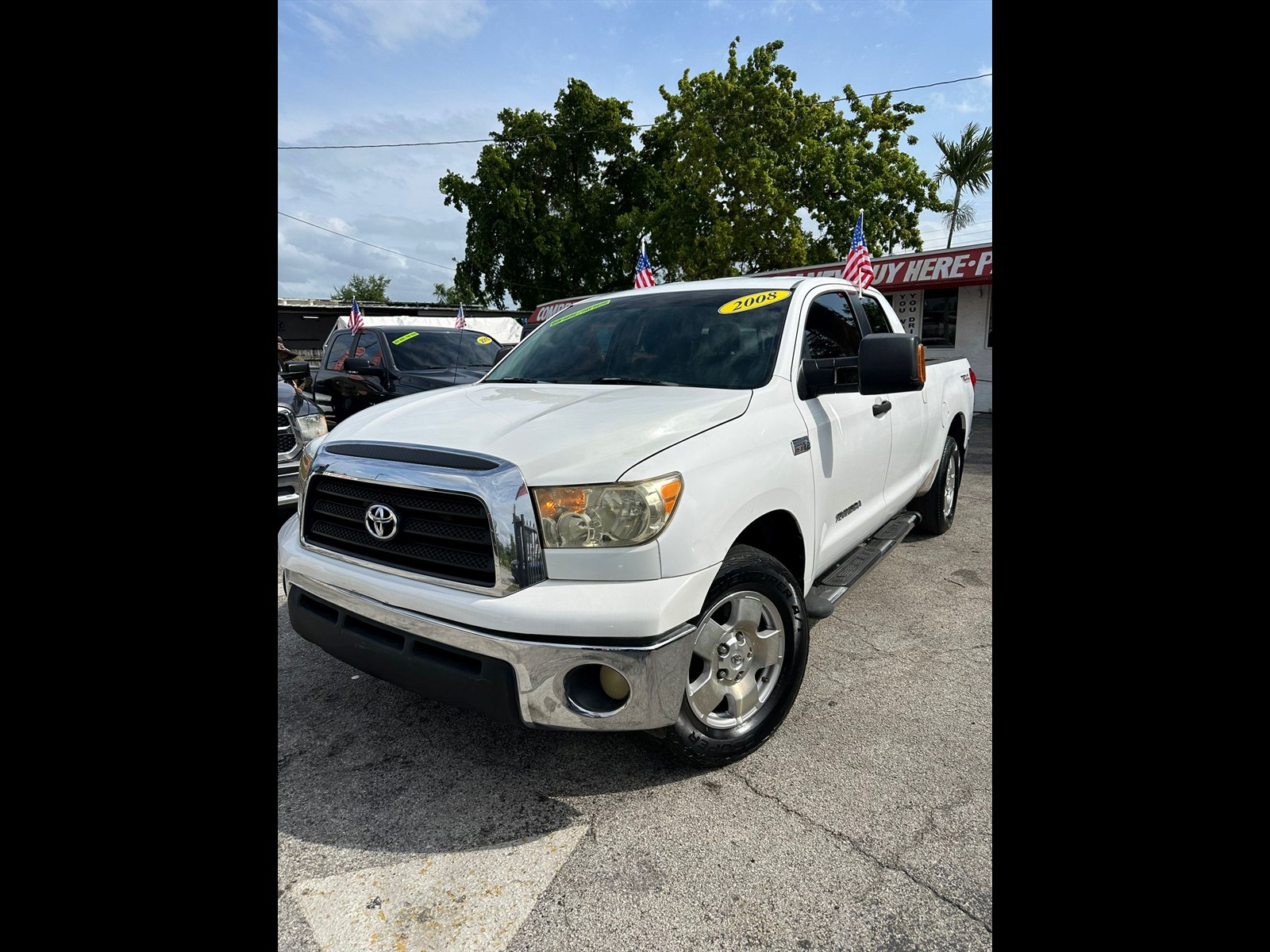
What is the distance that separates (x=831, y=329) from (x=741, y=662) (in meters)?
1.91

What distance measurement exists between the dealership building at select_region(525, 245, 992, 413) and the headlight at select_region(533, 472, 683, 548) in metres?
13.9

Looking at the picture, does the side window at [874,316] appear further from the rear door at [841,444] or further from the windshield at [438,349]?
the windshield at [438,349]

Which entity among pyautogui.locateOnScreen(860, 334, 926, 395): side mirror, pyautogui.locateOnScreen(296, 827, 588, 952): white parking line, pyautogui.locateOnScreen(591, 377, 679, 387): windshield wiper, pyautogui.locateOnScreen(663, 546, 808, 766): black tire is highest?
pyautogui.locateOnScreen(860, 334, 926, 395): side mirror

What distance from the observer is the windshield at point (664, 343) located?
3215 millimetres

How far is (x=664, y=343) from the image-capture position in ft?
11.5

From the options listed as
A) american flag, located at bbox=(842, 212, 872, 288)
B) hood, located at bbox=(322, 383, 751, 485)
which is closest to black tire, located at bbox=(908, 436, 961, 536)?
hood, located at bbox=(322, 383, 751, 485)

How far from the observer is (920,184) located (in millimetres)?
22625

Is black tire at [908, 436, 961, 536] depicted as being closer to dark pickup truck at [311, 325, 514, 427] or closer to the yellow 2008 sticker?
the yellow 2008 sticker

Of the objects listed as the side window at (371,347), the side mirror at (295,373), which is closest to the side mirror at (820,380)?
the side mirror at (295,373)

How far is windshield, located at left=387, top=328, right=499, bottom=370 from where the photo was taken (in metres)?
9.28
